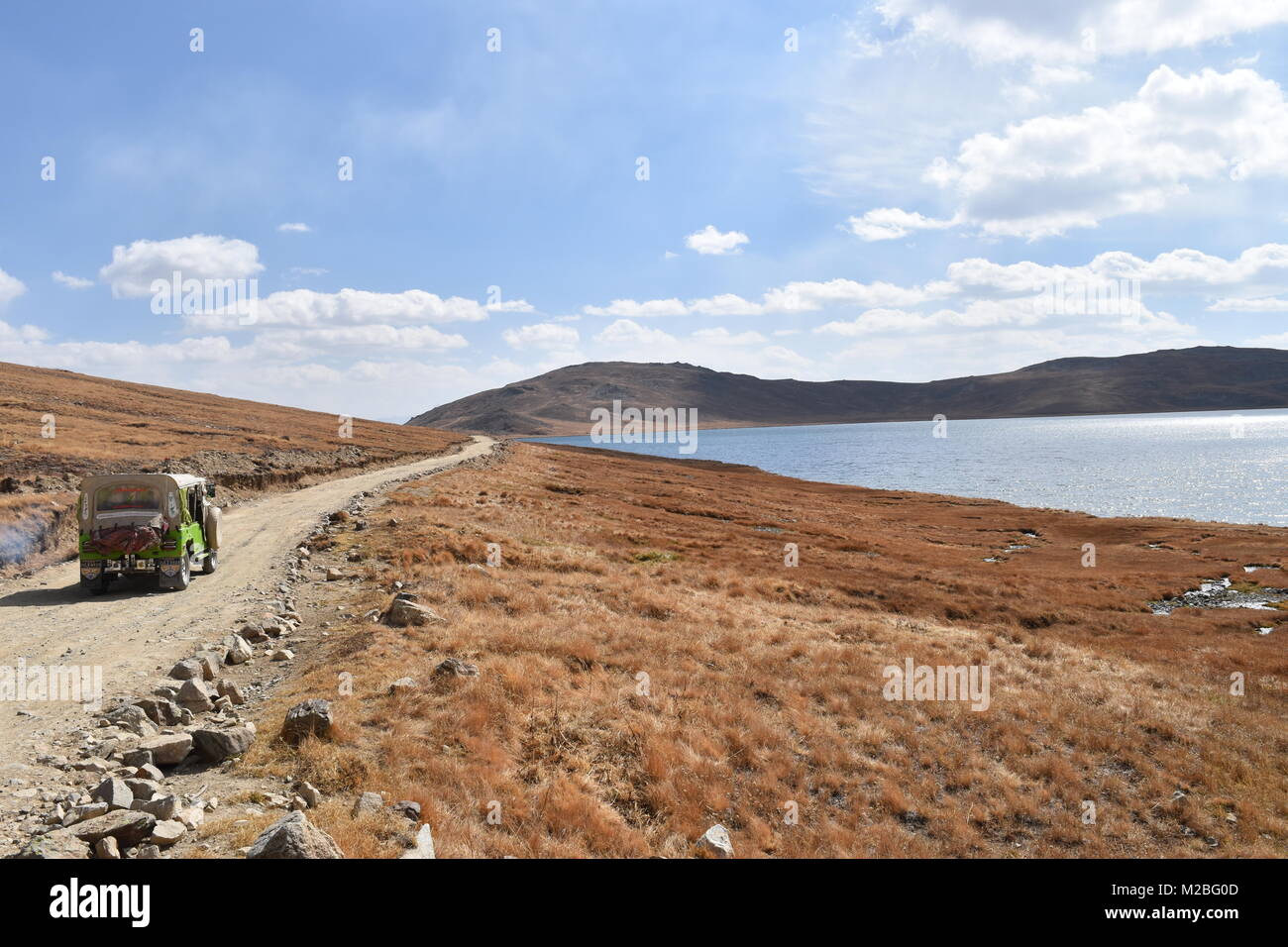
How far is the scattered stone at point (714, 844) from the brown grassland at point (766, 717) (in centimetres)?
37

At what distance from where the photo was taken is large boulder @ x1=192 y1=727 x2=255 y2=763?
31.9 ft

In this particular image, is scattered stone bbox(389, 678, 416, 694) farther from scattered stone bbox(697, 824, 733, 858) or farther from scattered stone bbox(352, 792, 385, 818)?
scattered stone bbox(697, 824, 733, 858)

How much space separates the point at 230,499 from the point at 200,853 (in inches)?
1684

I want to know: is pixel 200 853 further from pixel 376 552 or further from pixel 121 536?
pixel 376 552

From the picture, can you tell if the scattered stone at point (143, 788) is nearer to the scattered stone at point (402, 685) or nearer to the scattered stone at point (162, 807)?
the scattered stone at point (162, 807)

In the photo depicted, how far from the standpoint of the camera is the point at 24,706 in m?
10.7

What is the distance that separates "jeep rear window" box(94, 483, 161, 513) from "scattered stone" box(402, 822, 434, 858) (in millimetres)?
16702

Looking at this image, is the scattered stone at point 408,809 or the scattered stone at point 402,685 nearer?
the scattered stone at point 408,809

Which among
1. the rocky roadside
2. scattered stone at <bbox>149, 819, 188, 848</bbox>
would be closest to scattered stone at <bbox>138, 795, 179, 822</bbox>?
the rocky roadside

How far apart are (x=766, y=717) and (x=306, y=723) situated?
976cm

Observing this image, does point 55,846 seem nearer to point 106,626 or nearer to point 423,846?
point 423,846

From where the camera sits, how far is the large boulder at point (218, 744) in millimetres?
9711

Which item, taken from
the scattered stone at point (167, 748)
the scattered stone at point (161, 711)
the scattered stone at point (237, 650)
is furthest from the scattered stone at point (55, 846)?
the scattered stone at point (237, 650)
